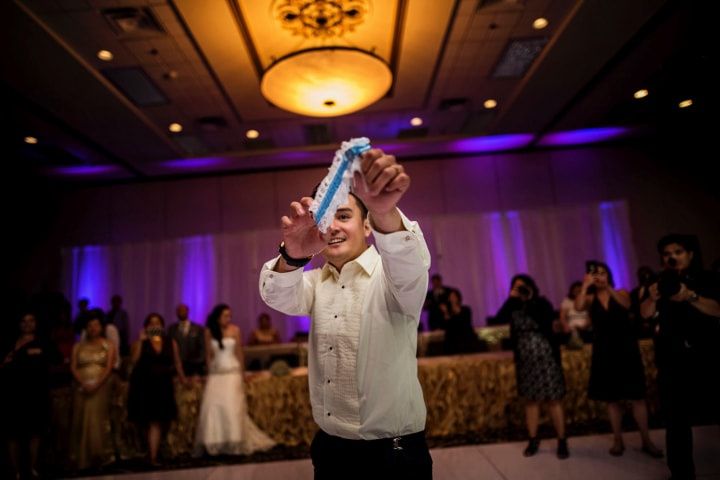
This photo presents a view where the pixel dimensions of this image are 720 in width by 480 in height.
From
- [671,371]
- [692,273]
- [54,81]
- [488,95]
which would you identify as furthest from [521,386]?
[54,81]

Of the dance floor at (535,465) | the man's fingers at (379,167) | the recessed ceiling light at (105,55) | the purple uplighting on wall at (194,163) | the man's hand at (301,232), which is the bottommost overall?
the dance floor at (535,465)

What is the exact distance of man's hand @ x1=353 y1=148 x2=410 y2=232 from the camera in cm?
106

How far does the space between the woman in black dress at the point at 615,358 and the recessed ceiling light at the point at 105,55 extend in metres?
5.66

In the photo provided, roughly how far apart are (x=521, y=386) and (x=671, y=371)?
4.75ft

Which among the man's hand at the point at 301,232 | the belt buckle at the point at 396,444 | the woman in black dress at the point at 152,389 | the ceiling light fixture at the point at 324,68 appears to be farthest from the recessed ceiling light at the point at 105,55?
the belt buckle at the point at 396,444

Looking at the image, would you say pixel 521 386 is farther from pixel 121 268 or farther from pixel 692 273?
pixel 121 268

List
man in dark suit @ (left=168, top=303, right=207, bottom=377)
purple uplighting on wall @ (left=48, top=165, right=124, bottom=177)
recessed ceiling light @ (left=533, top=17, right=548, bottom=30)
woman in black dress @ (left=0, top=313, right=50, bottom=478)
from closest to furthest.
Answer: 1. woman in black dress @ (left=0, top=313, right=50, bottom=478)
2. recessed ceiling light @ (left=533, top=17, right=548, bottom=30)
3. man in dark suit @ (left=168, top=303, right=207, bottom=377)
4. purple uplighting on wall @ (left=48, top=165, right=124, bottom=177)

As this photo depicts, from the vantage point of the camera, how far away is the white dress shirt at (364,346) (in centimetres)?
144

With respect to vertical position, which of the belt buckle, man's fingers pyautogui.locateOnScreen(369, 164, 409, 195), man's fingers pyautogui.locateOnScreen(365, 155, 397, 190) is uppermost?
man's fingers pyautogui.locateOnScreen(365, 155, 397, 190)

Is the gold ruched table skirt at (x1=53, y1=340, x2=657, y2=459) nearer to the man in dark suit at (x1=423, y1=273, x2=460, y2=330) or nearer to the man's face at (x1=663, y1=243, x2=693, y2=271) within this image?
the man's face at (x1=663, y1=243, x2=693, y2=271)

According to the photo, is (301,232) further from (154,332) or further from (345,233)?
(154,332)

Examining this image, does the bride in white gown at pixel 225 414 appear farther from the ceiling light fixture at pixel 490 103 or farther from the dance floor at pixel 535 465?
the ceiling light fixture at pixel 490 103

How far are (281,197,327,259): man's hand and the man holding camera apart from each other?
8.83ft

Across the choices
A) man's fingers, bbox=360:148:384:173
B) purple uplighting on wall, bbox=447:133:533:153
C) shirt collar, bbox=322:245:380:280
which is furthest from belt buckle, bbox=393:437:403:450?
purple uplighting on wall, bbox=447:133:533:153
